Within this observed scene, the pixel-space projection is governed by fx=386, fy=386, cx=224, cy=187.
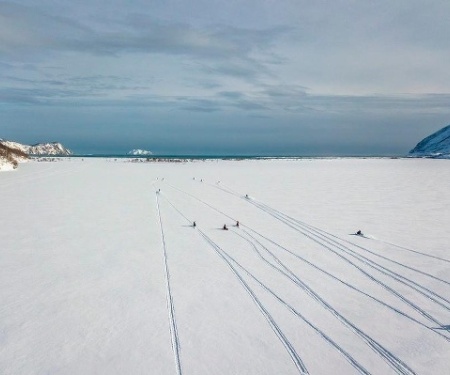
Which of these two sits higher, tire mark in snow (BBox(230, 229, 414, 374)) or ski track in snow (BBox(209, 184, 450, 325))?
tire mark in snow (BBox(230, 229, 414, 374))

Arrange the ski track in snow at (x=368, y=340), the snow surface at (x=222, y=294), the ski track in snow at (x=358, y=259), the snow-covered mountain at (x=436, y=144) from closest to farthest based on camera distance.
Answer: the ski track in snow at (x=368, y=340) → the snow surface at (x=222, y=294) → the ski track in snow at (x=358, y=259) → the snow-covered mountain at (x=436, y=144)

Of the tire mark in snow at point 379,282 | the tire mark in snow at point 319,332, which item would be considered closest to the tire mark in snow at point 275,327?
the tire mark in snow at point 319,332

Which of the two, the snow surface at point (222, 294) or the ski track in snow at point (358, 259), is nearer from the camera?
the snow surface at point (222, 294)

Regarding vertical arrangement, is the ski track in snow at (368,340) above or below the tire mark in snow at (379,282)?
above

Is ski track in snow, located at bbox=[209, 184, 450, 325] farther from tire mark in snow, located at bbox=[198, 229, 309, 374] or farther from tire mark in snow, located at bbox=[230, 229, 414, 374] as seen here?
tire mark in snow, located at bbox=[198, 229, 309, 374]

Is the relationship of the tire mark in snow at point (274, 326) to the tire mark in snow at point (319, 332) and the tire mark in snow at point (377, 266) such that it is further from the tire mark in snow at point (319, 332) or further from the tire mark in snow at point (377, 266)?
the tire mark in snow at point (377, 266)

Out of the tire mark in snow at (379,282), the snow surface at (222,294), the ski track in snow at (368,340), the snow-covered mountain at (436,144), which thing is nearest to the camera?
the ski track in snow at (368,340)

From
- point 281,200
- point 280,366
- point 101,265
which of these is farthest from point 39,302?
point 281,200

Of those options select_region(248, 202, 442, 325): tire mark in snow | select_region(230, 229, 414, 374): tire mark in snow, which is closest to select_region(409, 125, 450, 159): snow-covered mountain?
select_region(248, 202, 442, 325): tire mark in snow

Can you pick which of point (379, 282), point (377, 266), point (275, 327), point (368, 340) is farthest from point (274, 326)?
point (377, 266)
